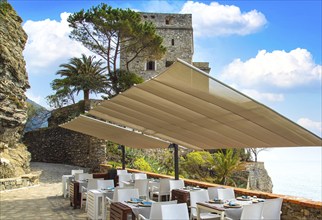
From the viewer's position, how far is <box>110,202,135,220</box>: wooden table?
543 centimetres

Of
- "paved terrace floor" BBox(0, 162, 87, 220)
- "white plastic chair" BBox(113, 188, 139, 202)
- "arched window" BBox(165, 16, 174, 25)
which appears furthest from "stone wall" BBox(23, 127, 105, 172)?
"arched window" BBox(165, 16, 174, 25)

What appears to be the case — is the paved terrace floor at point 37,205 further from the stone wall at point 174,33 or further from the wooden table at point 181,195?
the stone wall at point 174,33

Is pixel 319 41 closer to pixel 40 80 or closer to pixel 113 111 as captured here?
pixel 113 111

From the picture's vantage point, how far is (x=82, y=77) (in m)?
23.3

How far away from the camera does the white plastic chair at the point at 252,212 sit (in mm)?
4512

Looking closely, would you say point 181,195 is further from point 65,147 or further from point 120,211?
point 65,147

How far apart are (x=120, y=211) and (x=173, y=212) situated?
50.2 inches

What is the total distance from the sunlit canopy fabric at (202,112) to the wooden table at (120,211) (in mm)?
1971

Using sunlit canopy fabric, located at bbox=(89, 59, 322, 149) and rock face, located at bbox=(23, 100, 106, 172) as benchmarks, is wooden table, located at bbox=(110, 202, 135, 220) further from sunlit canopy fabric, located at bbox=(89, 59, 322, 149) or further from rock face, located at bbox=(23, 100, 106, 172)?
rock face, located at bbox=(23, 100, 106, 172)

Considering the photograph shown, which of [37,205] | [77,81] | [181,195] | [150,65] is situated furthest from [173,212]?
[150,65]

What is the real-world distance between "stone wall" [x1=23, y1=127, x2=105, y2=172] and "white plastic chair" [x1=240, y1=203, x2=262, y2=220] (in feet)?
53.9

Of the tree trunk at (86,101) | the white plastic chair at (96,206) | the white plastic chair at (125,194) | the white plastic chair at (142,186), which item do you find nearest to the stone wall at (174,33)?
the tree trunk at (86,101)

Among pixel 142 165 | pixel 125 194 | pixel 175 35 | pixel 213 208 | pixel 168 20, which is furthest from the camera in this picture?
pixel 168 20

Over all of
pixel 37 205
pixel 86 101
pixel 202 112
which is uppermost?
pixel 86 101
